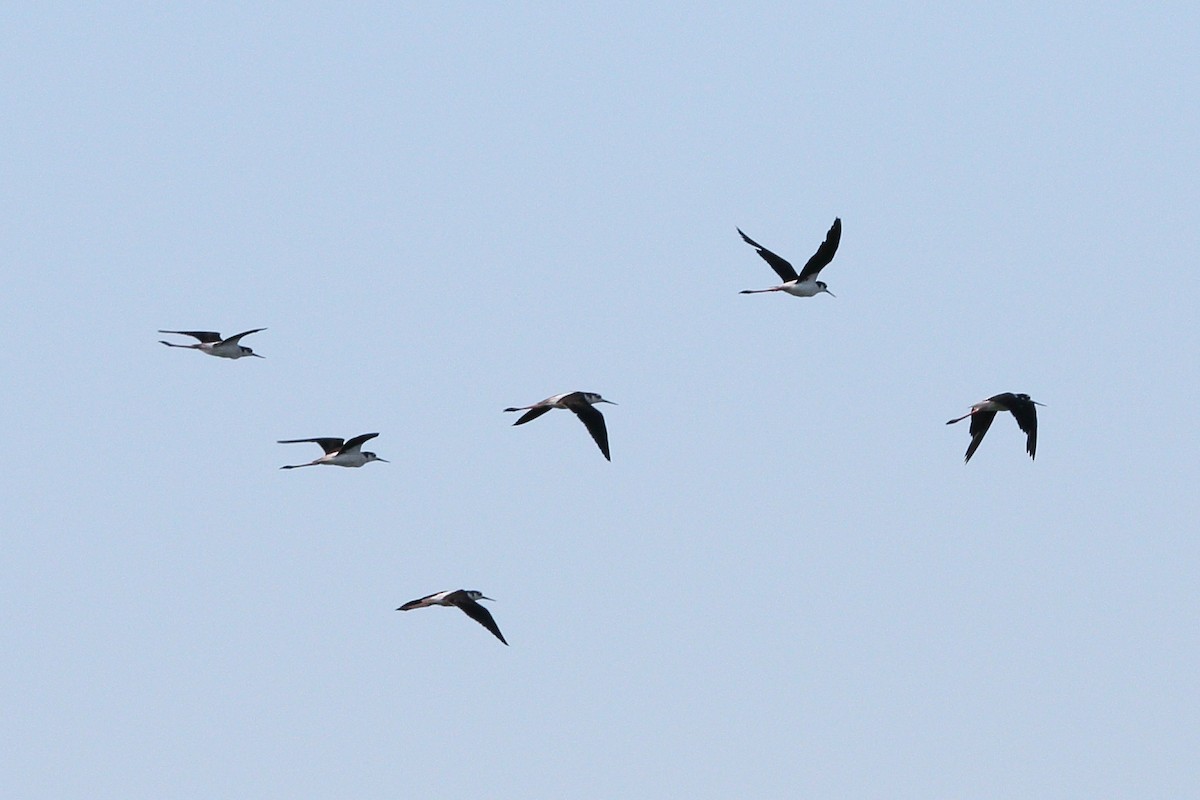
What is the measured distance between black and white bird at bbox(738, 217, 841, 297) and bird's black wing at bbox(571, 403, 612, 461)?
15.4 ft

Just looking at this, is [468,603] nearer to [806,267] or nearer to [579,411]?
[579,411]

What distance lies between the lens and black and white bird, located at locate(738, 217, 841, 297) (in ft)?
126

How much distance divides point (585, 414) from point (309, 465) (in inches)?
220

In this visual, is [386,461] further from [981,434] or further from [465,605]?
[981,434]

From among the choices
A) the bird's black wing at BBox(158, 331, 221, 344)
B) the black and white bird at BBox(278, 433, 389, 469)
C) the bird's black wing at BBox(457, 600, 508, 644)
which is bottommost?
the bird's black wing at BBox(457, 600, 508, 644)

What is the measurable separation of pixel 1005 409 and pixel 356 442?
1286cm

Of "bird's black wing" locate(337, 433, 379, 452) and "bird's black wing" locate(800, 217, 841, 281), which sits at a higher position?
"bird's black wing" locate(800, 217, 841, 281)

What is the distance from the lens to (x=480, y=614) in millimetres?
35188

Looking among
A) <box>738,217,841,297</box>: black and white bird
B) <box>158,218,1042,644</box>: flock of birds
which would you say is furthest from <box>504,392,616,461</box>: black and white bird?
<box>738,217,841,297</box>: black and white bird

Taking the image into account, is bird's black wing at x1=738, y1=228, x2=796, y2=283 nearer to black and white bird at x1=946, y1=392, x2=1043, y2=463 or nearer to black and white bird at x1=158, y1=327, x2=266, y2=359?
black and white bird at x1=946, y1=392, x2=1043, y2=463

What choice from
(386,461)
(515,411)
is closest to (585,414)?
(515,411)

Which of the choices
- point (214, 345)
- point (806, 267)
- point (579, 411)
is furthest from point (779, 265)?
point (214, 345)

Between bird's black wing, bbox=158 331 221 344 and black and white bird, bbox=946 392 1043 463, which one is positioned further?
bird's black wing, bbox=158 331 221 344

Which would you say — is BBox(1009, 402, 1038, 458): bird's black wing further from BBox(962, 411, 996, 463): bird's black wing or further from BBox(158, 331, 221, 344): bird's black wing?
BBox(158, 331, 221, 344): bird's black wing
